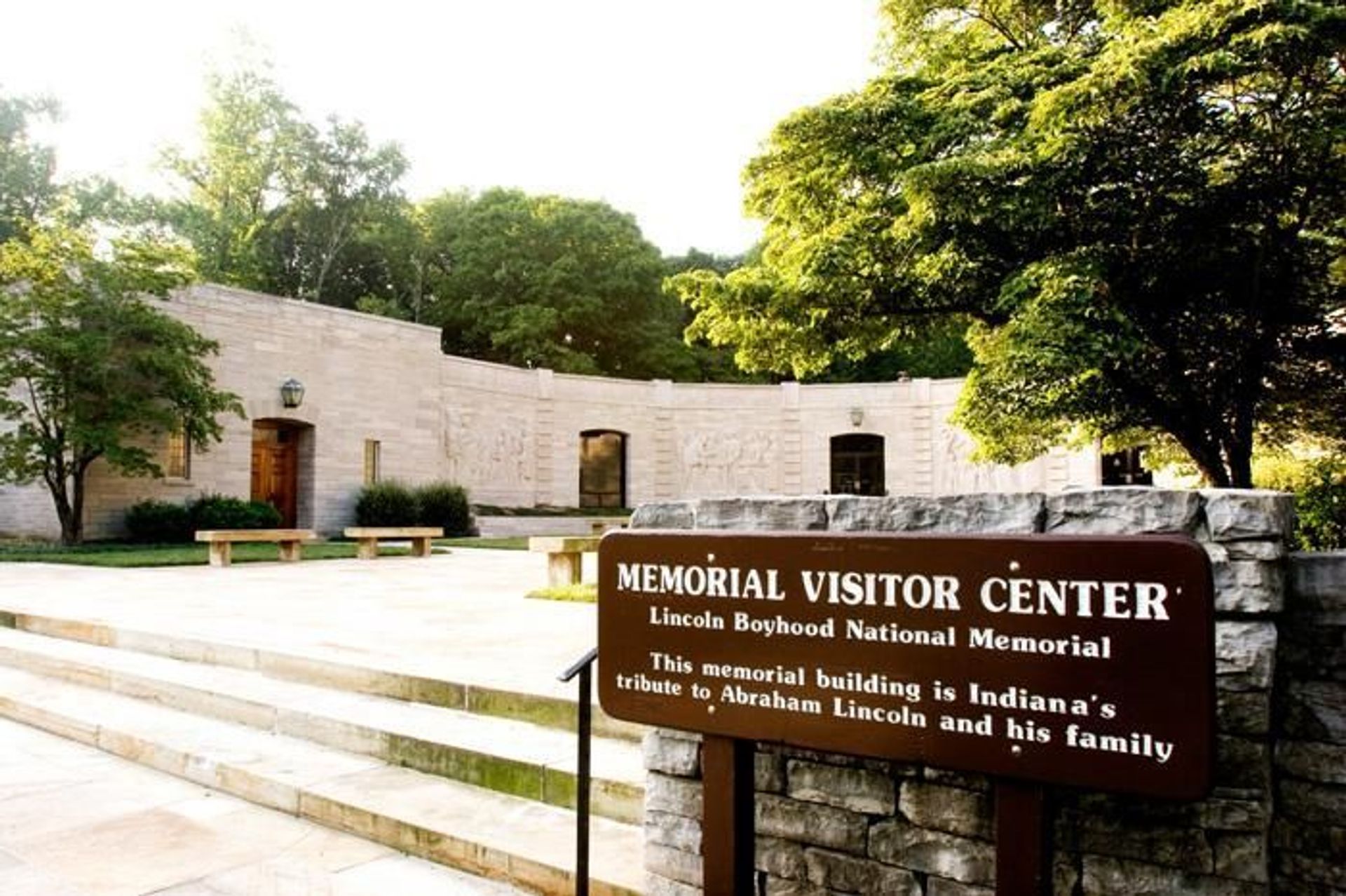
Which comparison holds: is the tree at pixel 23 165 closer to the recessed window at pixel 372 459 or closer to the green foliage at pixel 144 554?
the recessed window at pixel 372 459

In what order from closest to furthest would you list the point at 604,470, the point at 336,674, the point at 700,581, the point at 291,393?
the point at 700,581
the point at 336,674
the point at 291,393
the point at 604,470

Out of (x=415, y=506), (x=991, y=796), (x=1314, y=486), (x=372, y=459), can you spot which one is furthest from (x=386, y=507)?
(x=991, y=796)

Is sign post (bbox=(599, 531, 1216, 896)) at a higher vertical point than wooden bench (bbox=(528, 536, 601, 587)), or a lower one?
higher

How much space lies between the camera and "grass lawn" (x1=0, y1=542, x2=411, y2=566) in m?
11.8

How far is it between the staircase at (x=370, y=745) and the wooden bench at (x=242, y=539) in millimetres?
6405

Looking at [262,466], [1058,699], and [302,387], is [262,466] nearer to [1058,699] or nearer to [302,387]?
[302,387]

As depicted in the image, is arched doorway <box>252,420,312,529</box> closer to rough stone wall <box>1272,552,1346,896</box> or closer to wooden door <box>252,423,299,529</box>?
wooden door <box>252,423,299,529</box>

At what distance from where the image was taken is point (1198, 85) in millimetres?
7312

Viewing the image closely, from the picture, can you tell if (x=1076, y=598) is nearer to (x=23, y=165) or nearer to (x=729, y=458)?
(x=729, y=458)

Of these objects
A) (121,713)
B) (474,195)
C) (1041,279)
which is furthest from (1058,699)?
(474,195)

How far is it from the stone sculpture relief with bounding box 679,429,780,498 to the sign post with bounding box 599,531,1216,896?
83.4ft

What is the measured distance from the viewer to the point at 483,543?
17203mm

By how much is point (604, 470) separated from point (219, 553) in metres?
16.1

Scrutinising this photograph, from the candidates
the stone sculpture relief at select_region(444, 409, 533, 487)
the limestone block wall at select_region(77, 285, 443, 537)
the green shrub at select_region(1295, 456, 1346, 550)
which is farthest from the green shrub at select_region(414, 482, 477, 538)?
the green shrub at select_region(1295, 456, 1346, 550)
